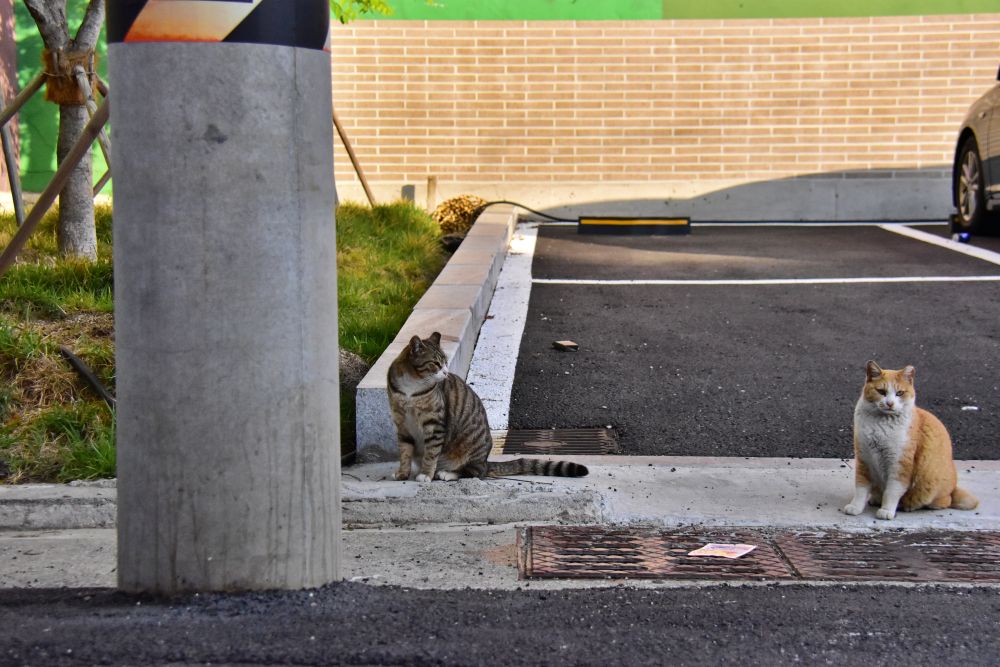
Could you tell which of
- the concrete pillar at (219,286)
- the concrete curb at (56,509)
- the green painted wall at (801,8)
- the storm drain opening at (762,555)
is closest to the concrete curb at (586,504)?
the concrete curb at (56,509)

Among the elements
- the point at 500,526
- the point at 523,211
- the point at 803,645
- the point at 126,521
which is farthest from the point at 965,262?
the point at 126,521

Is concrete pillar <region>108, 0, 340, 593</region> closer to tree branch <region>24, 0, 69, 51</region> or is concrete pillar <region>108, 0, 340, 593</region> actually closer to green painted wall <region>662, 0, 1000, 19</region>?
tree branch <region>24, 0, 69, 51</region>

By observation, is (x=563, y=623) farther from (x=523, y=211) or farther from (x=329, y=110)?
(x=523, y=211)

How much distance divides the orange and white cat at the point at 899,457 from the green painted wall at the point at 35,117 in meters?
12.3

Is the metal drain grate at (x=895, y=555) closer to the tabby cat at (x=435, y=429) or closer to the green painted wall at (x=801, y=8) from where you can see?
the tabby cat at (x=435, y=429)

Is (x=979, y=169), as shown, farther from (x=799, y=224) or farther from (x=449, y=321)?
(x=449, y=321)

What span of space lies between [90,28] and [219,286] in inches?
219

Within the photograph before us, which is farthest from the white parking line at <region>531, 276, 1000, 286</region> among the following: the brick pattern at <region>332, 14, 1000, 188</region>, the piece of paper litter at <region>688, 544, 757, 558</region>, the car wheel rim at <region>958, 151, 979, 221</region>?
the piece of paper litter at <region>688, 544, 757, 558</region>

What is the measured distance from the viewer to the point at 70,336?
266 inches

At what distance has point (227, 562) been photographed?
378 centimetres

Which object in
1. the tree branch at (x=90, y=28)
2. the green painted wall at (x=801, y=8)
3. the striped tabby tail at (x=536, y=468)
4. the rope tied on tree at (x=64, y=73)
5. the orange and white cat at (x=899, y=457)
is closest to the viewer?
the orange and white cat at (x=899, y=457)

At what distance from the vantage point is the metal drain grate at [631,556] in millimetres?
4340

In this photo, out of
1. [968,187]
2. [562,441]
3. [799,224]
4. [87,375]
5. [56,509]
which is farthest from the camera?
[799,224]

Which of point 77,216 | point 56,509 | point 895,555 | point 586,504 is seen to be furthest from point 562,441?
point 77,216
